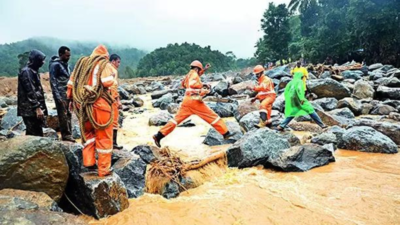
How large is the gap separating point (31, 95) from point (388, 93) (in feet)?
35.1

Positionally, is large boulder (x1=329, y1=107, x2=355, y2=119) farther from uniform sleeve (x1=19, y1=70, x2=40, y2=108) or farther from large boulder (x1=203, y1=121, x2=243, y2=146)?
uniform sleeve (x1=19, y1=70, x2=40, y2=108)

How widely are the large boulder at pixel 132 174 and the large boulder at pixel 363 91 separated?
953 centimetres

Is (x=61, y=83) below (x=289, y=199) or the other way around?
the other way around

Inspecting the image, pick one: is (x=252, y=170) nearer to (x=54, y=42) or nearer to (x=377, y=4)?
(x=377, y=4)

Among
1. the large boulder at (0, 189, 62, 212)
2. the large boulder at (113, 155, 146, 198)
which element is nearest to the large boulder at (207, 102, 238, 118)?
the large boulder at (113, 155, 146, 198)

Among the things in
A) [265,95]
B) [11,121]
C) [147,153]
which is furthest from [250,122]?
[11,121]

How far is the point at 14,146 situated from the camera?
113 inches

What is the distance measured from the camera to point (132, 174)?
3.79m

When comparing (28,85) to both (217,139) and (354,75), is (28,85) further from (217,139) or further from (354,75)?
(354,75)

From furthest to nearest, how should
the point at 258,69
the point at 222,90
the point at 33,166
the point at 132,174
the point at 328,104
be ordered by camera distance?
the point at 222,90 < the point at 328,104 < the point at 258,69 < the point at 132,174 < the point at 33,166

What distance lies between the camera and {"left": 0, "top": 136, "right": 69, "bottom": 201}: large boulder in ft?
9.12

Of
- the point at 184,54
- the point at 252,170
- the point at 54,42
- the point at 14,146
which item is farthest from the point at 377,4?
the point at 54,42

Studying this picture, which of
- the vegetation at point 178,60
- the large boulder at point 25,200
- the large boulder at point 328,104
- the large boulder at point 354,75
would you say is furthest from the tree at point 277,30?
the large boulder at point 25,200

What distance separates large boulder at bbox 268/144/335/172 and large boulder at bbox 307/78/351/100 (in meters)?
6.51
